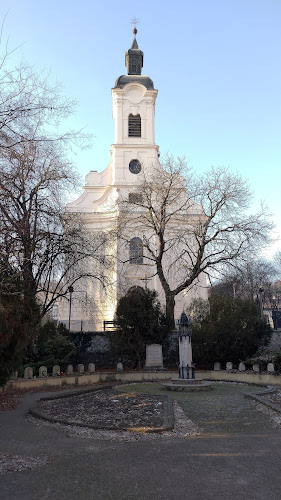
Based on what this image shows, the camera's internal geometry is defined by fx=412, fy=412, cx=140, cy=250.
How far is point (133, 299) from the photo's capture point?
20.1m

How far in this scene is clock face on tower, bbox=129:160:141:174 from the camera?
122 feet

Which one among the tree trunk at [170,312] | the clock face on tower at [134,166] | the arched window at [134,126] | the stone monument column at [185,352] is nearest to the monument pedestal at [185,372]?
the stone monument column at [185,352]

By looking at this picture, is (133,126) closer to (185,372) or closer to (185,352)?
(185,352)

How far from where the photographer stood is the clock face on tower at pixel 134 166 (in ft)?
122

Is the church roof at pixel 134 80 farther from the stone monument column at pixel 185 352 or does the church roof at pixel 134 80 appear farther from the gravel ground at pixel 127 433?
the gravel ground at pixel 127 433

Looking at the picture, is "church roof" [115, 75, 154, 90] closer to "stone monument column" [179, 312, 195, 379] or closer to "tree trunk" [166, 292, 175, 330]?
"tree trunk" [166, 292, 175, 330]

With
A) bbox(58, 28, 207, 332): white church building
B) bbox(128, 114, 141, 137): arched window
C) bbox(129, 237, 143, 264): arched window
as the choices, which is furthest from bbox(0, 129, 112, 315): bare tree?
bbox(128, 114, 141, 137): arched window

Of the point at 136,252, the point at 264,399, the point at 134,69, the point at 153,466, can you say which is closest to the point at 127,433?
the point at 153,466

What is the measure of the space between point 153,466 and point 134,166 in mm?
33639

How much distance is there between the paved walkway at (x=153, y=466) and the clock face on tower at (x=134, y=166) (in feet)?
101

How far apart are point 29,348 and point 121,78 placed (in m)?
29.9

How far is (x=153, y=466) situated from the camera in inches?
217

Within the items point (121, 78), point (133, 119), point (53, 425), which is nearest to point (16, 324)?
point (53, 425)

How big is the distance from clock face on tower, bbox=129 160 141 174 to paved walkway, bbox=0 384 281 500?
30821 mm
